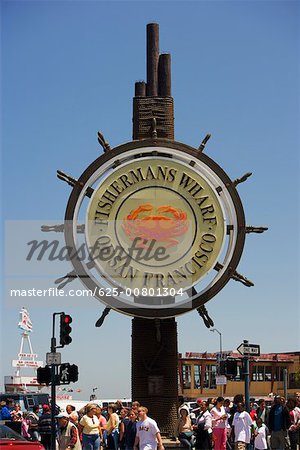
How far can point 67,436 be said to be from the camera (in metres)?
16.8

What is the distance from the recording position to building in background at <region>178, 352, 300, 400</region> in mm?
80375

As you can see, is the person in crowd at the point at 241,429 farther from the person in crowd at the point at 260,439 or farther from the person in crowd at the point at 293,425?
the person in crowd at the point at 260,439

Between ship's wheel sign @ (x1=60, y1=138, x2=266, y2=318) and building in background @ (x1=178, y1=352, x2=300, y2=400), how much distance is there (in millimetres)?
54536

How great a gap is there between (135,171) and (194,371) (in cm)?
6188

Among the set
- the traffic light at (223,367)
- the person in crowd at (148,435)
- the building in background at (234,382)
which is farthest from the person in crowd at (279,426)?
the building in background at (234,382)

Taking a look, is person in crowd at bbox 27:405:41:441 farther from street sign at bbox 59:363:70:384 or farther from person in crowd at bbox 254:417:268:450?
person in crowd at bbox 254:417:268:450

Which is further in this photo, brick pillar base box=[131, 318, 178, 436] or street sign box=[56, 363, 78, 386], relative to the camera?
brick pillar base box=[131, 318, 178, 436]

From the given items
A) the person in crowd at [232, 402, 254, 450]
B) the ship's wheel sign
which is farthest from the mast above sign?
the person in crowd at [232, 402, 254, 450]

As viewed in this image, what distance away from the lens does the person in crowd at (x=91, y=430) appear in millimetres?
17750

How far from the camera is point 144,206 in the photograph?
21.8 m

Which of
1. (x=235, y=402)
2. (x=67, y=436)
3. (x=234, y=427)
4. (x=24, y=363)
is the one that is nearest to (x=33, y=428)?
(x=235, y=402)

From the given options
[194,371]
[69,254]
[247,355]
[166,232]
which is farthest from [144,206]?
[194,371]

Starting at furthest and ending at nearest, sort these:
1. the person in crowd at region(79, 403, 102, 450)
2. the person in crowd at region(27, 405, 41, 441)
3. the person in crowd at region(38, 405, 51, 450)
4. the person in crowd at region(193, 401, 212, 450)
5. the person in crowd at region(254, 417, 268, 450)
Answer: the person in crowd at region(27, 405, 41, 441), the person in crowd at region(38, 405, 51, 450), the person in crowd at region(254, 417, 268, 450), the person in crowd at region(193, 401, 212, 450), the person in crowd at region(79, 403, 102, 450)

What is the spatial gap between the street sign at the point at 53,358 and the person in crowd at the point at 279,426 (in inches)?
214
